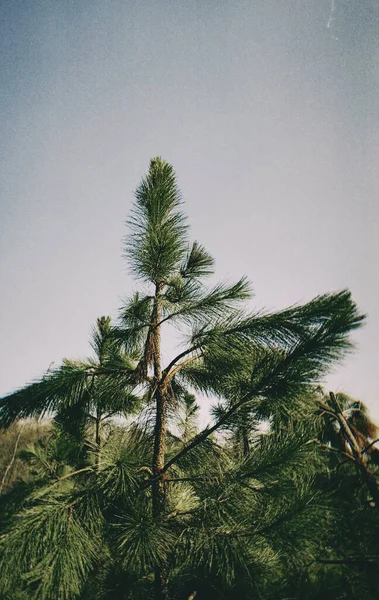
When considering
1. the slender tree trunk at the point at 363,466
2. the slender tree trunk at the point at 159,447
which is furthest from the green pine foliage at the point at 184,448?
the slender tree trunk at the point at 363,466

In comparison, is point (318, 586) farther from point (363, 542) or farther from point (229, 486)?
point (229, 486)

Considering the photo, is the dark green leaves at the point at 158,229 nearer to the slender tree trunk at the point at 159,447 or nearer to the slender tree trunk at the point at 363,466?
the slender tree trunk at the point at 159,447

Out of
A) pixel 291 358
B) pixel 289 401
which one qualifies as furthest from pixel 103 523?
pixel 291 358

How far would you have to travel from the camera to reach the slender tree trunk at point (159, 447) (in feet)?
5.05

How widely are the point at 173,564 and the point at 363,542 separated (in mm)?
1589

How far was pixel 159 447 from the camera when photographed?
187 centimetres

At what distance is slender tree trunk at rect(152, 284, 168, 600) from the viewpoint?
1.54 metres

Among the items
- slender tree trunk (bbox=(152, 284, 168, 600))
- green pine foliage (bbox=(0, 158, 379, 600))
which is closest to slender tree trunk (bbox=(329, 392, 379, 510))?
green pine foliage (bbox=(0, 158, 379, 600))

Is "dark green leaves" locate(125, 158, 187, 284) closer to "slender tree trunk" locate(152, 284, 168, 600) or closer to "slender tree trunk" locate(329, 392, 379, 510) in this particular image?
"slender tree trunk" locate(152, 284, 168, 600)

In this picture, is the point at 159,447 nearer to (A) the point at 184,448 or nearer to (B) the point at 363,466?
(A) the point at 184,448

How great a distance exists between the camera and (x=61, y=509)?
1.32 metres

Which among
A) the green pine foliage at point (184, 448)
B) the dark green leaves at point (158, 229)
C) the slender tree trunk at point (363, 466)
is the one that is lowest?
the slender tree trunk at point (363, 466)

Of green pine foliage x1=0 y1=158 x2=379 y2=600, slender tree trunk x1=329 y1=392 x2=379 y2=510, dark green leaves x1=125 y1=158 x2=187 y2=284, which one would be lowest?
slender tree trunk x1=329 y1=392 x2=379 y2=510

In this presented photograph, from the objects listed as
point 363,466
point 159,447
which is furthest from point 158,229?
point 363,466
